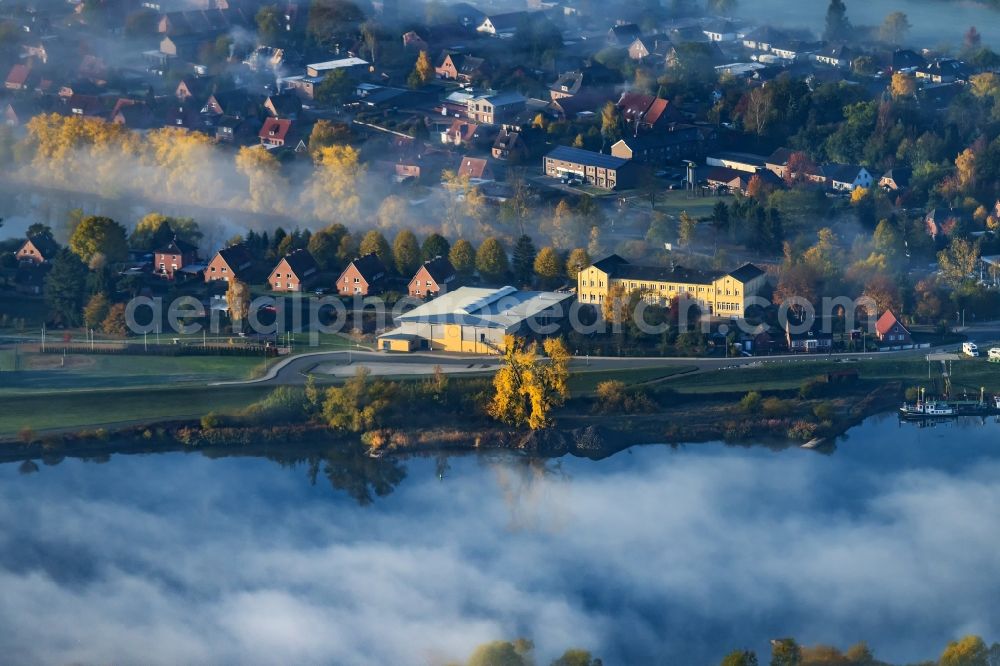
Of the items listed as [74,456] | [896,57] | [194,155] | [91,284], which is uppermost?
[896,57]

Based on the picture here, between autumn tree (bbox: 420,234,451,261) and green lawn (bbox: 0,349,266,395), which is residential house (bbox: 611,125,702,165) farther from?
green lawn (bbox: 0,349,266,395)

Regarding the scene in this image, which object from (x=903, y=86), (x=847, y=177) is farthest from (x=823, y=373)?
(x=903, y=86)

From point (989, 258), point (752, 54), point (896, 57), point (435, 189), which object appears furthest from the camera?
point (752, 54)

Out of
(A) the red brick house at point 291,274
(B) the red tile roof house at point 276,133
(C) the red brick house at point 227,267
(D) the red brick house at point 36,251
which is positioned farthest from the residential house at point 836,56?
(D) the red brick house at point 36,251

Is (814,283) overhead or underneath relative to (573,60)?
underneath

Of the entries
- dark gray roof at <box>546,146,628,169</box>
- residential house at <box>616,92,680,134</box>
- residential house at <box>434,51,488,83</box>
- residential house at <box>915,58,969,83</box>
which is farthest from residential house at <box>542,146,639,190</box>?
residential house at <box>915,58,969,83</box>

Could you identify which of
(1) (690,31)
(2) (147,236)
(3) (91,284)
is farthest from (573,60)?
(3) (91,284)

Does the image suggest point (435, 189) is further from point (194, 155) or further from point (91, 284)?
point (91, 284)
